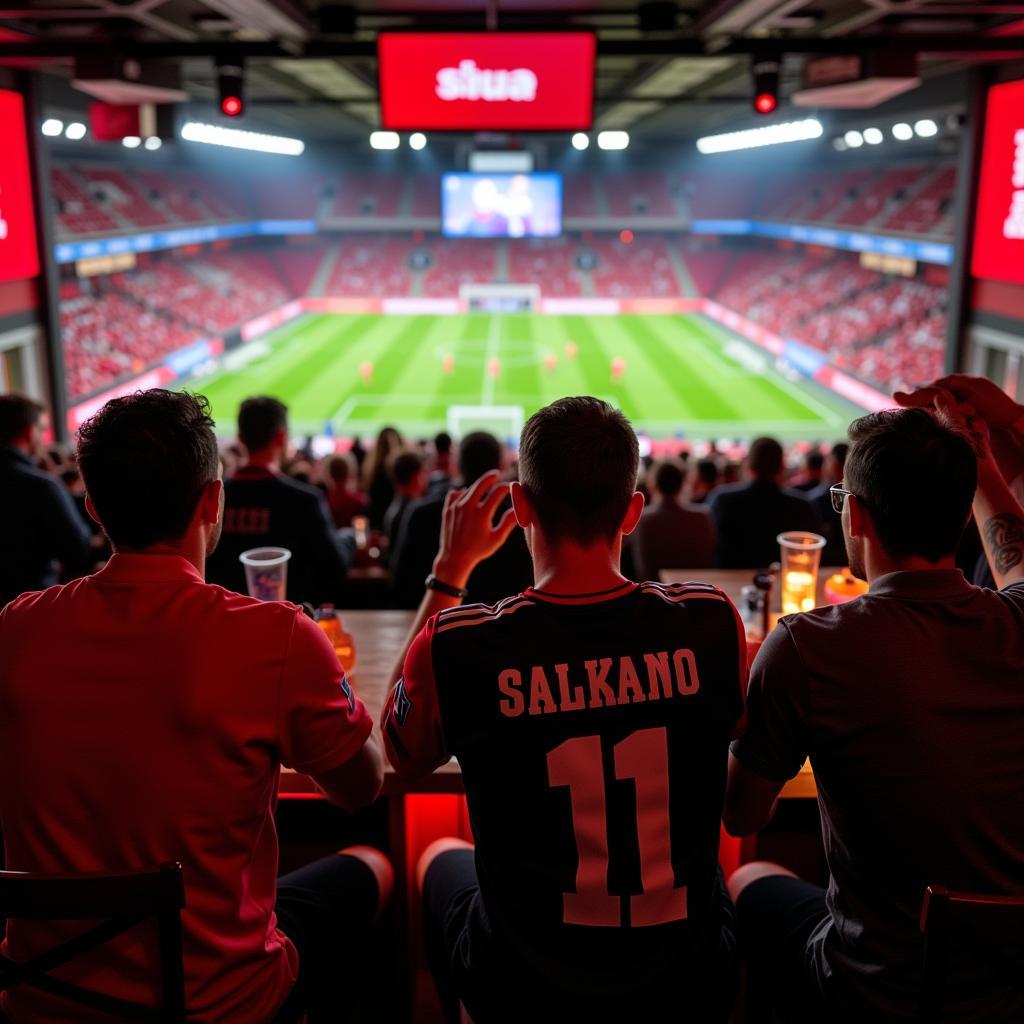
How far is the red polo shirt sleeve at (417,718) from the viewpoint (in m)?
1.68

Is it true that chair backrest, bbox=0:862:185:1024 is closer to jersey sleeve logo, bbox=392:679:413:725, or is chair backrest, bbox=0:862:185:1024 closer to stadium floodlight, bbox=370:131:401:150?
jersey sleeve logo, bbox=392:679:413:725

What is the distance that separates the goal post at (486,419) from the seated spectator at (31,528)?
57.0 ft

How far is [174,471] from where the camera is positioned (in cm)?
176

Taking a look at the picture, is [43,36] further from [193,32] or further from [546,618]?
[546,618]

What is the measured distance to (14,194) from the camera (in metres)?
11.4

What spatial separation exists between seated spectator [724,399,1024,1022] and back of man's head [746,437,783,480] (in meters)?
4.51

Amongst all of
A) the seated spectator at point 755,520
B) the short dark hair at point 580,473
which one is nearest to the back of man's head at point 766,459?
the seated spectator at point 755,520

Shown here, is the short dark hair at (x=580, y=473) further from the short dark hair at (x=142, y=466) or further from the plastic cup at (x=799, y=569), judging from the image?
the plastic cup at (x=799, y=569)

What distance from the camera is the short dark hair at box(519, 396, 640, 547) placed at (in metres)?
1.72

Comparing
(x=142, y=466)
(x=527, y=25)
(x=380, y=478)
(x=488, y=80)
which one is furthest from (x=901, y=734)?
(x=380, y=478)

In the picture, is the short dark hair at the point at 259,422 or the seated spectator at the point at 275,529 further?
the short dark hair at the point at 259,422

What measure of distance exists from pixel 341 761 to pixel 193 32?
12.4m

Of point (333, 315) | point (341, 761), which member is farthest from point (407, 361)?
point (341, 761)

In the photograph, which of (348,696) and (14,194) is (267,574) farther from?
(14,194)
